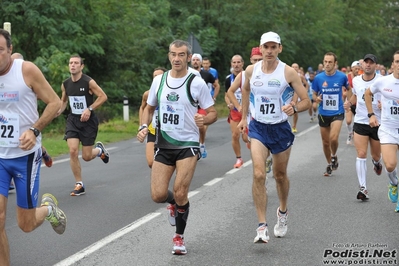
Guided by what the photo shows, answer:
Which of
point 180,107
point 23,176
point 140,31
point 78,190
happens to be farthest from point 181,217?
point 140,31

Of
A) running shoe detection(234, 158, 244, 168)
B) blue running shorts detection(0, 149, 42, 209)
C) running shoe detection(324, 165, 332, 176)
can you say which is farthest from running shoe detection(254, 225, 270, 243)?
running shoe detection(234, 158, 244, 168)

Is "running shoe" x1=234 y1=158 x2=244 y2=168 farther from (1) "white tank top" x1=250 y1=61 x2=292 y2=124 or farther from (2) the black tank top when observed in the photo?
(1) "white tank top" x1=250 y1=61 x2=292 y2=124

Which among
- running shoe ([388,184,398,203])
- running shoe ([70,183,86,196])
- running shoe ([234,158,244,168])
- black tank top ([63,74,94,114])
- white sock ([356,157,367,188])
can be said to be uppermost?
black tank top ([63,74,94,114])

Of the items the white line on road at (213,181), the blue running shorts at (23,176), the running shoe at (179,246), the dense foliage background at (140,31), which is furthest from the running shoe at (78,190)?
the dense foliage background at (140,31)

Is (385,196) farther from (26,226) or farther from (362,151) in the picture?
(26,226)

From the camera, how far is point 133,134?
23312mm

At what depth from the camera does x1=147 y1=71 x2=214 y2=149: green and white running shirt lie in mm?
7707

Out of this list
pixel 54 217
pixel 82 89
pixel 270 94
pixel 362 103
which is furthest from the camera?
pixel 82 89

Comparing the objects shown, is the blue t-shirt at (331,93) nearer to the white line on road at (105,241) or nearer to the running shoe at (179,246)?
the white line on road at (105,241)

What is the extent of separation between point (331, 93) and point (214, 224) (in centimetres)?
526

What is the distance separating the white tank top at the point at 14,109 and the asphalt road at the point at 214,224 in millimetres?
1212

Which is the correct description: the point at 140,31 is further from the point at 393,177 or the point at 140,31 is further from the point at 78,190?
the point at 393,177

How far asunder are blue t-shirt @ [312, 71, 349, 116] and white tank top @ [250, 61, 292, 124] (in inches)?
213

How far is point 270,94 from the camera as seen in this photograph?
325 inches
